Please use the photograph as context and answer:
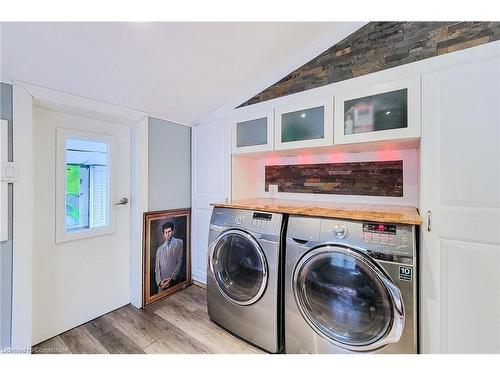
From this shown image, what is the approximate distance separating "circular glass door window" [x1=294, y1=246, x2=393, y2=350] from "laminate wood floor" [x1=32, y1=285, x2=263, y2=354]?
611mm

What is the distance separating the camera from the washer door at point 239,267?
Result: 1606 millimetres

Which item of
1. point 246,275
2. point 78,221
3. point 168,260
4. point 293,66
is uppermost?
point 293,66

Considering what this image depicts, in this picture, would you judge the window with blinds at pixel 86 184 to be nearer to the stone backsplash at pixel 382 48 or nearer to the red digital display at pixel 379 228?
the stone backsplash at pixel 382 48

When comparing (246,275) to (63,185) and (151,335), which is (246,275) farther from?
(63,185)

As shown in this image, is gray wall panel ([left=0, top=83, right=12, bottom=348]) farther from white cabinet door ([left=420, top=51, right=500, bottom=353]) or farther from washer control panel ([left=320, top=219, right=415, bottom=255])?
white cabinet door ([left=420, top=51, right=500, bottom=353])

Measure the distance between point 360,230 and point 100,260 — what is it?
7.37 ft

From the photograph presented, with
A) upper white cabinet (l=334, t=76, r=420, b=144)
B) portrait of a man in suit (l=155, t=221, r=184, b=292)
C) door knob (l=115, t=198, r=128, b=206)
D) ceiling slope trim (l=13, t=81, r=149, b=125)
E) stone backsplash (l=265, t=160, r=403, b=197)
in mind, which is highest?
ceiling slope trim (l=13, t=81, r=149, b=125)

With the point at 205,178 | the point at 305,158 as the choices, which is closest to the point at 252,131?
the point at 305,158

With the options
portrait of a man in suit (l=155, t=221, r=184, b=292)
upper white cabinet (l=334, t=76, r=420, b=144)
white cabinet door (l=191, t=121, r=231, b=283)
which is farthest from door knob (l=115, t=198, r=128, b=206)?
upper white cabinet (l=334, t=76, r=420, b=144)

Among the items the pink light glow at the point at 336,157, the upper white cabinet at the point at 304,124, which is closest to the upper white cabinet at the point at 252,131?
the upper white cabinet at the point at 304,124

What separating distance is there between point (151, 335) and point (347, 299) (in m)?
1.55

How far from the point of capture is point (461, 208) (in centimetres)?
120

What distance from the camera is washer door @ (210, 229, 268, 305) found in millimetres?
1606
